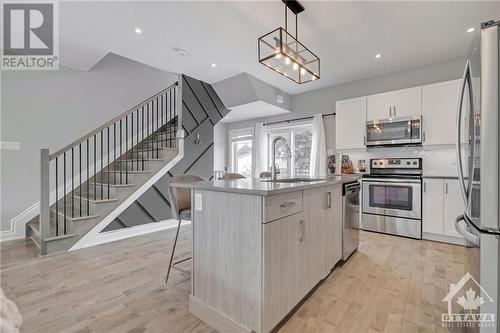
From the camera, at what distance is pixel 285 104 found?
16.8 ft

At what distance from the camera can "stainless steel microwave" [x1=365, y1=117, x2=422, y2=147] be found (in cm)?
350

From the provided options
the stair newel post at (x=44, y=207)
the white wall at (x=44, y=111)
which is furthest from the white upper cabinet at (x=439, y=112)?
the white wall at (x=44, y=111)

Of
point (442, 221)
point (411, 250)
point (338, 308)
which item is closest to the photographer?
point (338, 308)

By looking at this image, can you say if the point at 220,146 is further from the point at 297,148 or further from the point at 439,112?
the point at 439,112

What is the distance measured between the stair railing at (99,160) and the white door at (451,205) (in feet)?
14.9

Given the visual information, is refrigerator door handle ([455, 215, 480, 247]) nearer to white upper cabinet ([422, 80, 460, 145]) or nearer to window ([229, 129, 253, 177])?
white upper cabinet ([422, 80, 460, 145])

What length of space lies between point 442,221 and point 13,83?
656cm

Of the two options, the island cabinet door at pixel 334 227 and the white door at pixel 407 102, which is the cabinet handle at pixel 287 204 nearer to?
the island cabinet door at pixel 334 227

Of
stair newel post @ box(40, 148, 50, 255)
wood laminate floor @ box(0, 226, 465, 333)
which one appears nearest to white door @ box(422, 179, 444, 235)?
wood laminate floor @ box(0, 226, 465, 333)

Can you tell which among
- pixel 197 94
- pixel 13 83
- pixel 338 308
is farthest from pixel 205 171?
pixel 338 308

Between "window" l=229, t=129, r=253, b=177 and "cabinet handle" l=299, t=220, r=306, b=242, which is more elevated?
"window" l=229, t=129, r=253, b=177

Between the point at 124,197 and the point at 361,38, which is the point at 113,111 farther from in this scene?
the point at 361,38

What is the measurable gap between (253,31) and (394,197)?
314cm

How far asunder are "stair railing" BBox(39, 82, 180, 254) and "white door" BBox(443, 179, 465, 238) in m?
4.53
